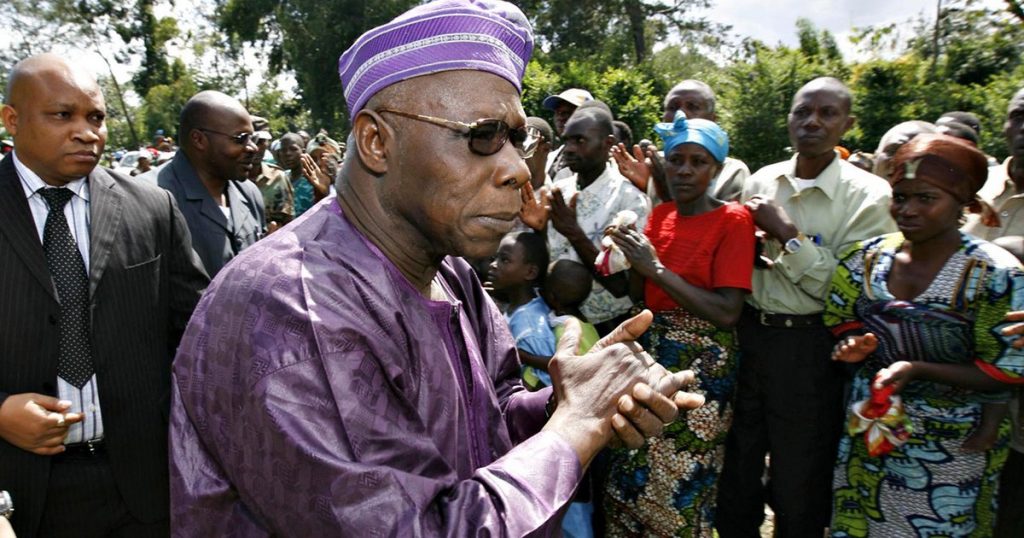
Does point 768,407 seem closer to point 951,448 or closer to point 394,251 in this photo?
point 951,448

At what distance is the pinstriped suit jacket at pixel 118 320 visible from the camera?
7.84ft

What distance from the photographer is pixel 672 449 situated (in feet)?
11.8

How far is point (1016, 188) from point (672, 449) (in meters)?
2.30

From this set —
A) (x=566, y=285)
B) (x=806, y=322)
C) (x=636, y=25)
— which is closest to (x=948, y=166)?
(x=806, y=322)

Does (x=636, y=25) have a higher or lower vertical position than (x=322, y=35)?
lower

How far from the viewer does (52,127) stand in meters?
2.55

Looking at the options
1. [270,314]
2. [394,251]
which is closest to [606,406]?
[394,251]

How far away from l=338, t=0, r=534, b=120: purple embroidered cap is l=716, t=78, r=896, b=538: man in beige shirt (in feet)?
7.72

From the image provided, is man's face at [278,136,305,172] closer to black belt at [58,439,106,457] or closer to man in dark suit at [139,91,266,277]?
man in dark suit at [139,91,266,277]

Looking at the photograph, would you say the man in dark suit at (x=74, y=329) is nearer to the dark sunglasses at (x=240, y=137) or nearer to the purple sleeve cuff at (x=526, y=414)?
the dark sunglasses at (x=240, y=137)

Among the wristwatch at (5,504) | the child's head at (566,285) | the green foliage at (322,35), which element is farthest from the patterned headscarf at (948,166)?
the green foliage at (322,35)

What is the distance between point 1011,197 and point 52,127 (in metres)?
4.41

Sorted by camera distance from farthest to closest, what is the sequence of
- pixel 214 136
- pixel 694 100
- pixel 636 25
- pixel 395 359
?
pixel 636 25
pixel 694 100
pixel 214 136
pixel 395 359

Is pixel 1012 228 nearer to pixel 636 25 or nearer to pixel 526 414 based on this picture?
pixel 526 414
